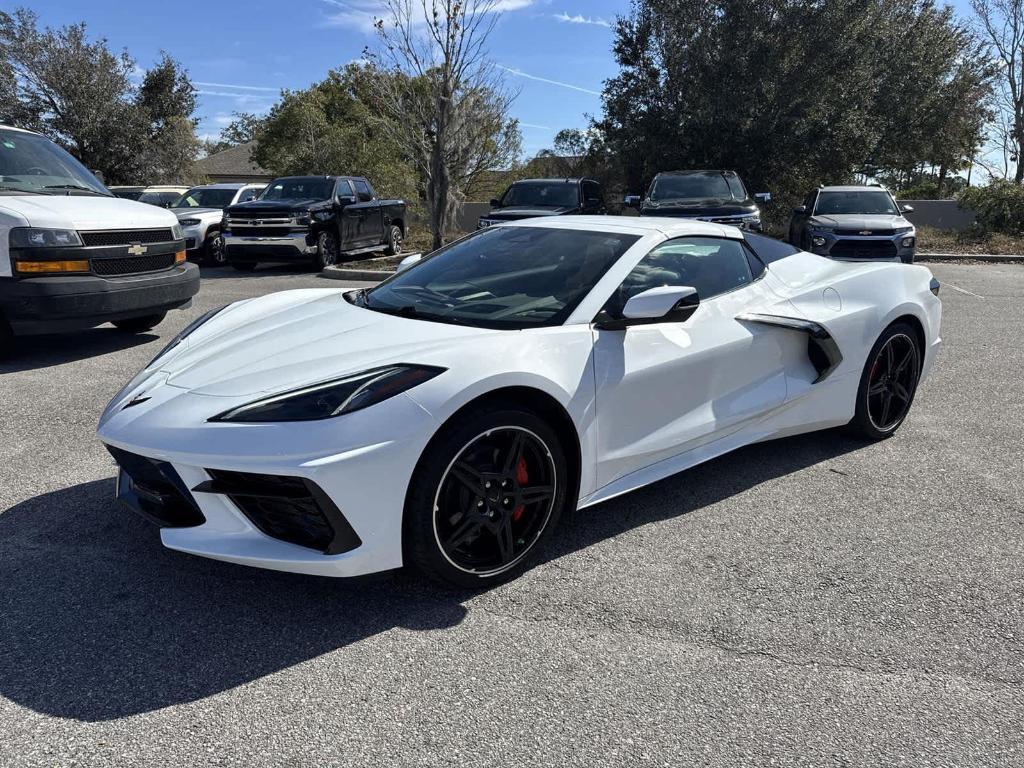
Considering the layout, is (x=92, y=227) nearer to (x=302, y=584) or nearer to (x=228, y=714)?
(x=302, y=584)

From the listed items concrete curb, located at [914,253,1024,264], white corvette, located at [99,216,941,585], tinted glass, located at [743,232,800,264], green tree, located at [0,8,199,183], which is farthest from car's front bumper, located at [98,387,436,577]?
green tree, located at [0,8,199,183]

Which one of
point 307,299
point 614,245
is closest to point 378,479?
point 614,245

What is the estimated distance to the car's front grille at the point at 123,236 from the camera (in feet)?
22.2

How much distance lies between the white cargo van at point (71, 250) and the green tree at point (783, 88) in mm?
18714

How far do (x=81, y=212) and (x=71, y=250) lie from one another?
0.42m

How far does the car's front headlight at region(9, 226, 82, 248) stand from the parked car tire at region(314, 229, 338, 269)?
26.4ft

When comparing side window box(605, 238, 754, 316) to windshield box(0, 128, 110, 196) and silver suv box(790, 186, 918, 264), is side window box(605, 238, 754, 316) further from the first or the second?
silver suv box(790, 186, 918, 264)

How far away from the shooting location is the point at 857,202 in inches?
573

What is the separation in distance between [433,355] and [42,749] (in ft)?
5.45

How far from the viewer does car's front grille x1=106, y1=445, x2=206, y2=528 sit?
2.78m

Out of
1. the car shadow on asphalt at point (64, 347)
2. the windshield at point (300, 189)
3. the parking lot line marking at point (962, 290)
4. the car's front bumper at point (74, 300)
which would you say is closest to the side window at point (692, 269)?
the car's front bumper at point (74, 300)

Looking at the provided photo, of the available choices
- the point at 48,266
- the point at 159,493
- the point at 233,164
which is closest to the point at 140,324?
the point at 48,266

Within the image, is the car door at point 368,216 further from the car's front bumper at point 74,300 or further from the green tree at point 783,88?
the green tree at point 783,88

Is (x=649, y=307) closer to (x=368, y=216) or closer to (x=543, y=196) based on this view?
(x=543, y=196)
